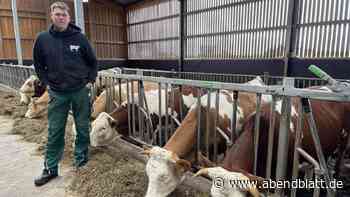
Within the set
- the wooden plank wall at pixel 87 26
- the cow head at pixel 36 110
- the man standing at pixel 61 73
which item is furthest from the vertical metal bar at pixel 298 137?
the wooden plank wall at pixel 87 26

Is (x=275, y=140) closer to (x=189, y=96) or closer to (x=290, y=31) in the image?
Answer: (x=189, y=96)

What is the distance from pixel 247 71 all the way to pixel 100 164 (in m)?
5.67

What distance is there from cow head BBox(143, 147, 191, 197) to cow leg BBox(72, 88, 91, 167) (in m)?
1.05

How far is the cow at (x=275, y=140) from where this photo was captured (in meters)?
1.72

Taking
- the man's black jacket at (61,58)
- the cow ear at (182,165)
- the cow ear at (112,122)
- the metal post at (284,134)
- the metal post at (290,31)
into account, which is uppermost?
the metal post at (290,31)

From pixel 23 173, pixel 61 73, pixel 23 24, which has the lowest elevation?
pixel 23 173

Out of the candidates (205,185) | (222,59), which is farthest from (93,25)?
(205,185)

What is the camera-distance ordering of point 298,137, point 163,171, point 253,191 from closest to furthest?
1. point 253,191
2. point 298,137
3. point 163,171

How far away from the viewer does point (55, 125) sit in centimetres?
252

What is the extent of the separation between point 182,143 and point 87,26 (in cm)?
1182

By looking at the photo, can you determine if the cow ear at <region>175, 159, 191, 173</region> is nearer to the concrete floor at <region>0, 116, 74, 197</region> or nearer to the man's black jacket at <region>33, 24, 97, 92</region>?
the concrete floor at <region>0, 116, 74, 197</region>

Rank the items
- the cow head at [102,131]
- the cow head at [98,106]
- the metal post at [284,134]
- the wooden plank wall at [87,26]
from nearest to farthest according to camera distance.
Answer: the metal post at [284,134], the cow head at [102,131], the cow head at [98,106], the wooden plank wall at [87,26]

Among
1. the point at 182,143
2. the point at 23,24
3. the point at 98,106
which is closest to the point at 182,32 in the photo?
the point at 98,106

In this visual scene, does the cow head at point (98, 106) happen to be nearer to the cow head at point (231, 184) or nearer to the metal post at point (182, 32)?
the cow head at point (231, 184)
